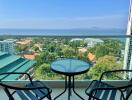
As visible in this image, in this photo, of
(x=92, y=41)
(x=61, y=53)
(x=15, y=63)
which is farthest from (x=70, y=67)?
(x=15, y=63)

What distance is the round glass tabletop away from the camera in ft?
10.5

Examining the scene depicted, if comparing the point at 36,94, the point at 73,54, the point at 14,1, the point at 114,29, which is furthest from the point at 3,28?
the point at 114,29

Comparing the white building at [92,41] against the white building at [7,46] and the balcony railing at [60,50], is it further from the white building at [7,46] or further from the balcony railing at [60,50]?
the white building at [7,46]

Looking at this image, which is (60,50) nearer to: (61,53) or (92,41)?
(61,53)

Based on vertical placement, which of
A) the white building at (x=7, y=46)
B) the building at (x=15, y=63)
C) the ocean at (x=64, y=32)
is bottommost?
the building at (x=15, y=63)

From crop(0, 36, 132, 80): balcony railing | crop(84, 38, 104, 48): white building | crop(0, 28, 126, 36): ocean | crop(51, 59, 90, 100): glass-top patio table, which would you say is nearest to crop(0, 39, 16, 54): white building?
crop(0, 36, 132, 80): balcony railing

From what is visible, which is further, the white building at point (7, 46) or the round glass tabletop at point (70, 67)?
the white building at point (7, 46)

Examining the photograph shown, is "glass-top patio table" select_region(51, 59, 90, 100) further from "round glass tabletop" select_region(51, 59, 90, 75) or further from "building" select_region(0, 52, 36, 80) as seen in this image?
"building" select_region(0, 52, 36, 80)

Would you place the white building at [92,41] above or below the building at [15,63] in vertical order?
above

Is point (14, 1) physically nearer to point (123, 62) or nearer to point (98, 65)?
point (98, 65)

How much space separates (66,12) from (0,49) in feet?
5.19

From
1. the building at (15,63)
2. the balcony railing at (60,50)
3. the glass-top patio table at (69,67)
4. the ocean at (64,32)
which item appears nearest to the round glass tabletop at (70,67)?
the glass-top patio table at (69,67)

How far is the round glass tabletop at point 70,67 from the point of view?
3.21 metres

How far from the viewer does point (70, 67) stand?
3.39 metres
